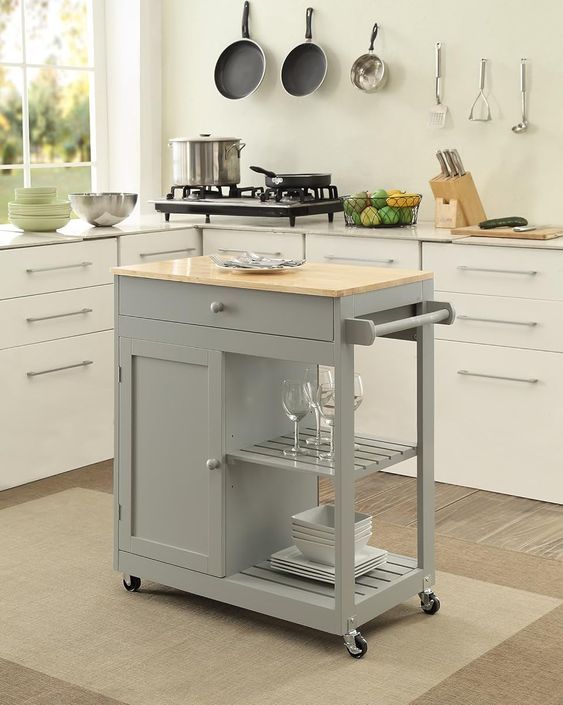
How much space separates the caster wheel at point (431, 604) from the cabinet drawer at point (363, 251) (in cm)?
139

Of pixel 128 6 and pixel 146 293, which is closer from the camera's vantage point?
pixel 146 293

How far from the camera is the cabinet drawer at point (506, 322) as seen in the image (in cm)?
370

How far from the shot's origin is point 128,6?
5168mm

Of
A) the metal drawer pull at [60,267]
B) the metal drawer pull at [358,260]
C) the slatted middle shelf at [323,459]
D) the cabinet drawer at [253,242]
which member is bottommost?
the slatted middle shelf at [323,459]

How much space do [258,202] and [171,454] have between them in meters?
1.75

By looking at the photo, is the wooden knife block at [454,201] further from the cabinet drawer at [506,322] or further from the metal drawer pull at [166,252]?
the metal drawer pull at [166,252]

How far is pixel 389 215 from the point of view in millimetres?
4223

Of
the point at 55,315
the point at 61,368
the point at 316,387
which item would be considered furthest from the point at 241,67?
the point at 316,387

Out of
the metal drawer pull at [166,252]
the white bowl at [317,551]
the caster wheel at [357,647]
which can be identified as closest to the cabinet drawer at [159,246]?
the metal drawer pull at [166,252]

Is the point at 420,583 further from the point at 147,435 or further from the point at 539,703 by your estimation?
the point at 147,435

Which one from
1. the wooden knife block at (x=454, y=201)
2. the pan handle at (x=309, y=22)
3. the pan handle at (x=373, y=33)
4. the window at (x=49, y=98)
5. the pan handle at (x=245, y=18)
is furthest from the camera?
A: the window at (x=49, y=98)

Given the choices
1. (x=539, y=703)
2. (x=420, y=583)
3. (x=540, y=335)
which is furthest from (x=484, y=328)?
(x=539, y=703)

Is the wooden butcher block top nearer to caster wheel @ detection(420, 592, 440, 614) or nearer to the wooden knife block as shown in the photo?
caster wheel @ detection(420, 592, 440, 614)

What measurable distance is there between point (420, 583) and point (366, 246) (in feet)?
5.02
